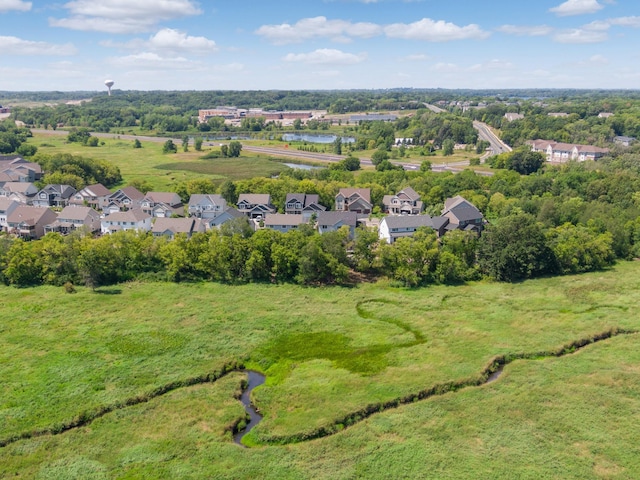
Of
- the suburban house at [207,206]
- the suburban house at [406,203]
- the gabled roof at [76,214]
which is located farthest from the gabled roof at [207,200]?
the suburban house at [406,203]

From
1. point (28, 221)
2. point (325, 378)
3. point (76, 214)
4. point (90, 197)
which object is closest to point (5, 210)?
point (28, 221)

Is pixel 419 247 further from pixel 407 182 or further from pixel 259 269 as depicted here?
pixel 407 182

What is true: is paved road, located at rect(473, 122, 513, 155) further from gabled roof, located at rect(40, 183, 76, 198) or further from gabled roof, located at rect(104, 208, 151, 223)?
gabled roof, located at rect(40, 183, 76, 198)

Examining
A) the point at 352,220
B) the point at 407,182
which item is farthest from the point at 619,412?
the point at 407,182

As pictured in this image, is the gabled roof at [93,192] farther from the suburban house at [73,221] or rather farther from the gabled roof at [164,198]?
the suburban house at [73,221]

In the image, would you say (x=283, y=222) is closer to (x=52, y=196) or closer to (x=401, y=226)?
(x=401, y=226)
